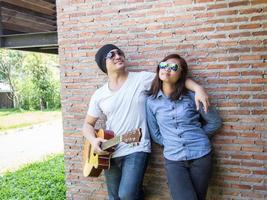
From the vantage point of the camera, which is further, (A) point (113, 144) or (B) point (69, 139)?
(B) point (69, 139)

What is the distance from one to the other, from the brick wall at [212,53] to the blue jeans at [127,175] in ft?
1.29

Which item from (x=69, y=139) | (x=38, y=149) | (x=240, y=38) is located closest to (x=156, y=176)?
(x=69, y=139)

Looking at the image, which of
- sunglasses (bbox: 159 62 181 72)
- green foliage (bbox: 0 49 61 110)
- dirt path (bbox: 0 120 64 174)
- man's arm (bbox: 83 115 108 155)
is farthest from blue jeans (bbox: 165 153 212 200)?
green foliage (bbox: 0 49 61 110)

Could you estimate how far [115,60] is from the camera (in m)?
3.17

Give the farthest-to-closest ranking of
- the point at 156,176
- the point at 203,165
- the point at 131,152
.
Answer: the point at 156,176
the point at 131,152
the point at 203,165

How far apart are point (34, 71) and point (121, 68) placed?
67.2ft

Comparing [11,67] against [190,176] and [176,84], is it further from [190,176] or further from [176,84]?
[190,176]

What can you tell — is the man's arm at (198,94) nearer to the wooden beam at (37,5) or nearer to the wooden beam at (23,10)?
the wooden beam at (37,5)

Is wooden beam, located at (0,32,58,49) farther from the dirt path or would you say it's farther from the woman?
the dirt path

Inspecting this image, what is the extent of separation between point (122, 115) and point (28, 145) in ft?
28.0

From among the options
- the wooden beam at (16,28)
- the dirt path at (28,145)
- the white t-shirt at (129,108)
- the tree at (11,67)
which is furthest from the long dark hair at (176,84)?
the tree at (11,67)

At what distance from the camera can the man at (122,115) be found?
3.06m

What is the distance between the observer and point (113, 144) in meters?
2.95

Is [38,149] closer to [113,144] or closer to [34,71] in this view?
[113,144]
